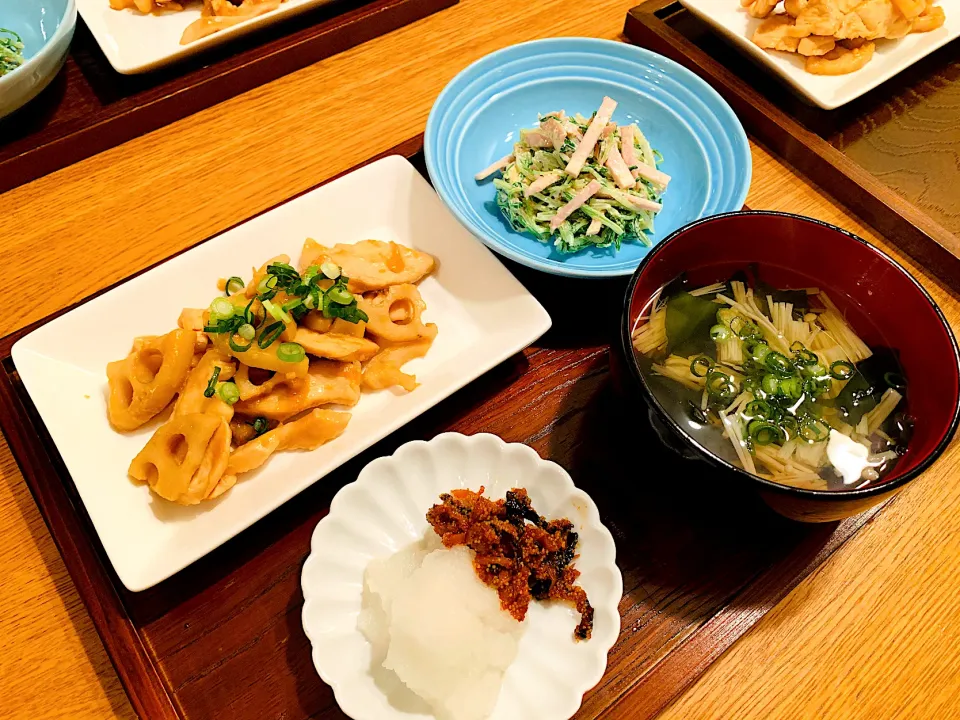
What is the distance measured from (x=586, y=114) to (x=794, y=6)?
25.2 inches

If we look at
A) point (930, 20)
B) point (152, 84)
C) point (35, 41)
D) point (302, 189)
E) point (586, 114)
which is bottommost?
point (930, 20)

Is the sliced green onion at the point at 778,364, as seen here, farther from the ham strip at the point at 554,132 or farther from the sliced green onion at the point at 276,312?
the sliced green onion at the point at 276,312

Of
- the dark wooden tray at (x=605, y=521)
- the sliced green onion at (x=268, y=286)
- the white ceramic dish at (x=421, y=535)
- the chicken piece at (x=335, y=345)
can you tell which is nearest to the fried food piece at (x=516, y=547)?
the white ceramic dish at (x=421, y=535)

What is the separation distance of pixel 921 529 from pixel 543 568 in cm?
74

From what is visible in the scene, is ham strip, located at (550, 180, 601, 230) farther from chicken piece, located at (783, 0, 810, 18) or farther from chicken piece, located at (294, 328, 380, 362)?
chicken piece, located at (783, 0, 810, 18)

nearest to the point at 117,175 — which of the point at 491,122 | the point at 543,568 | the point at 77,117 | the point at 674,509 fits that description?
the point at 77,117

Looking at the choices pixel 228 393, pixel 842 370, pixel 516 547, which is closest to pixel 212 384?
pixel 228 393

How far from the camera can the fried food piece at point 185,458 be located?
1.14m

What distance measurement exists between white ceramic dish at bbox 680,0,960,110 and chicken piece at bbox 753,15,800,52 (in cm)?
2

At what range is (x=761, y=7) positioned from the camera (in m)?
1.87

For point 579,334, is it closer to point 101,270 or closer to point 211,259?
point 211,259

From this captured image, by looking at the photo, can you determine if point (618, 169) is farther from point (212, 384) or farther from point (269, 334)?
point (212, 384)

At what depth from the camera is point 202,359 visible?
1.30 m

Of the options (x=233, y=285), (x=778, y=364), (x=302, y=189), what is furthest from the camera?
(x=302, y=189)
